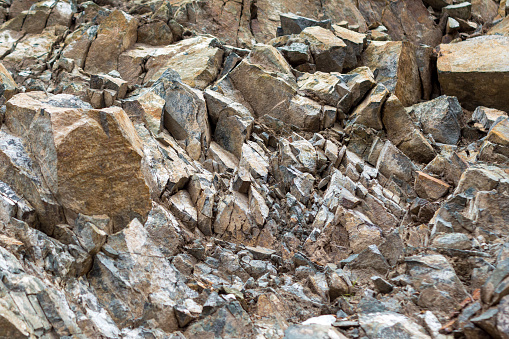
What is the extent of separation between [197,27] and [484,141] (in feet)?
53.5

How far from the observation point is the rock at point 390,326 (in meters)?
7.88

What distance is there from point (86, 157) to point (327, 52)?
14323 millimetres

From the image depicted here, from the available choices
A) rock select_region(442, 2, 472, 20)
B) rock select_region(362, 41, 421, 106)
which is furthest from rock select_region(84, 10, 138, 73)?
rock select_region(442, 2, 472, 20)

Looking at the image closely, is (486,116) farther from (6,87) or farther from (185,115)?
(6,87)

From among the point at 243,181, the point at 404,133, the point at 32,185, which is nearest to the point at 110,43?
the point at 243,181

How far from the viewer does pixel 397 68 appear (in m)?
19.5

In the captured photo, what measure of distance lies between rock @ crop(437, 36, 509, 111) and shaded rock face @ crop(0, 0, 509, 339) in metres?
0.08

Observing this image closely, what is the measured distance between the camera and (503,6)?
2941 centimetres

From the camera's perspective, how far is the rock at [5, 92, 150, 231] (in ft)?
31.4

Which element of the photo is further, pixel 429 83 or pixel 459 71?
pixel 429 83

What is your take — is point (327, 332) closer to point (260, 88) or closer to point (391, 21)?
point (260, 88)

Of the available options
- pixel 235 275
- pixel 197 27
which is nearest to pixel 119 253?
pixel 235 275

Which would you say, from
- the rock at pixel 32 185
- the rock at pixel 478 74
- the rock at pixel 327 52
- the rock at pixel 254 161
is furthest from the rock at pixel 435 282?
the rock at pixel 327 52

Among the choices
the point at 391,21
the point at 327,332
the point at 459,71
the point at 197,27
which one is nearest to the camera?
the point at 327,332
